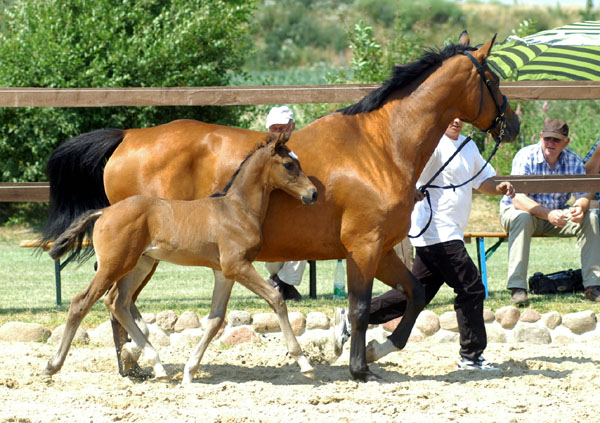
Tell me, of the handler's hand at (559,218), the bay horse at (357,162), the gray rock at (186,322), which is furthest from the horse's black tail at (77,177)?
the handler's hand at (559,218)

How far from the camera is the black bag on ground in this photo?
902cm

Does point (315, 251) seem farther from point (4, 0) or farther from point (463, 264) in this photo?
point (4, 0)

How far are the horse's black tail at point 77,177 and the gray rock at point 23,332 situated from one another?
1.09 meters

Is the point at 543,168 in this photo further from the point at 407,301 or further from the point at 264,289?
the point at 264,289

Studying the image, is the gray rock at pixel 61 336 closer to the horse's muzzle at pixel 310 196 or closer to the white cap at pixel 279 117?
the white cap at pixel 279 117

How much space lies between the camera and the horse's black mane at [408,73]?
6.05 meters

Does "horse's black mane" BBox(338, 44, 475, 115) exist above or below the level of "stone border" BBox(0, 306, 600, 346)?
above

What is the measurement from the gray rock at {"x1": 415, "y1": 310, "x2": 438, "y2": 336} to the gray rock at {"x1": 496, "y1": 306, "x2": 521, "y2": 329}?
20.7 inches

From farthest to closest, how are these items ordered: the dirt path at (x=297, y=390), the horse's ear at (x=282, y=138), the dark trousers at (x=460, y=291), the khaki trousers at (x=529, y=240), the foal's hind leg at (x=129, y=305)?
the khaki trousers at (x=529, y=240) → the dark trousers at (x=460, y=291) → the foal's hind leg at (x=129, y=305) → the horse's ear at (x=282, y=138) → the dirt path at (x=297, y=390)

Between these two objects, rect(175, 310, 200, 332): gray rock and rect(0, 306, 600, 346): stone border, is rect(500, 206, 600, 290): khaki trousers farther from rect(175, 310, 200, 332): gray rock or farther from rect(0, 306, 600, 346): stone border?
rect(175, 310, 200, 332): gray rock

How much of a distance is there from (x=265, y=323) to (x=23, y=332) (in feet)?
6.40

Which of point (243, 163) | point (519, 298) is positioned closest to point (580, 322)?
point (519, 298)

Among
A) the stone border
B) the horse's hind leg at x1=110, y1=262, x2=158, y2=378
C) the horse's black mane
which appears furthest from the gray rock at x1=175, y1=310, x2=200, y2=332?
the horse's black mane

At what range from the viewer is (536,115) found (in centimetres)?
1783
